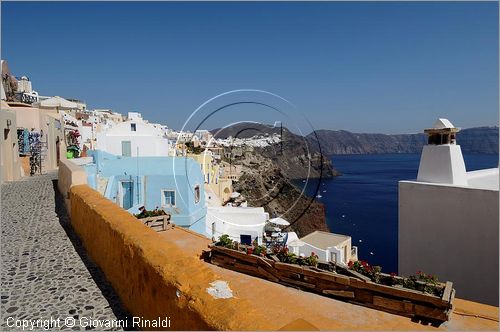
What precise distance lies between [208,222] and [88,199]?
13.9 m

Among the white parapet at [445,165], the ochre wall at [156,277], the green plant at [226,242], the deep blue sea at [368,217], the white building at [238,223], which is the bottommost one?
the deep blue sea at [368,217]

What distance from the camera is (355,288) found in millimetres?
6805

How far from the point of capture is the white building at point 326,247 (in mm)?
22984

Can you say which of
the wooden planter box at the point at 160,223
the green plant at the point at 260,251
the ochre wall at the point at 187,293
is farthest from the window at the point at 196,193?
the green plant at the point at 260,251

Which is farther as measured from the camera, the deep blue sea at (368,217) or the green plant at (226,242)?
the deep blue sea at (368,217)

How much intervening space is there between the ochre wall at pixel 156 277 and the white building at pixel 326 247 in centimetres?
1621

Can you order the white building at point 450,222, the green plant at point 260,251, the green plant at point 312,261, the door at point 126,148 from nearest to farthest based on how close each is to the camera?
the green plant at point 312,261, the white building at point 450,222, the green plant at point 260,251, the door at point 126,148

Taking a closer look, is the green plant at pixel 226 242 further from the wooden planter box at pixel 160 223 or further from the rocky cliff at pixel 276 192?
the rocky cliff at pixel 276 192

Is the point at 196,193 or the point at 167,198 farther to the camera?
the point at 196,193

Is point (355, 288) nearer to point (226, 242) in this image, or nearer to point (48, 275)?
point (226, 242)

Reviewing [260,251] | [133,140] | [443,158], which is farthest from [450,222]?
[133,140]

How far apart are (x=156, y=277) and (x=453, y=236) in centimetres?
774

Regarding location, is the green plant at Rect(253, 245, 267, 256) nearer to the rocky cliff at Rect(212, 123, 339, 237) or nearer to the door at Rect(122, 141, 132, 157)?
the door at Rect(122, 141, 132, 157)

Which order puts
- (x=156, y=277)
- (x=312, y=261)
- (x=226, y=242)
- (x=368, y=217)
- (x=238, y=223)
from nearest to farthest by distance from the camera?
(x=156, y=277) < (x=312, y=261) < (x=226, y=242) < (x=238, y=223) < (x=368, y=217)
